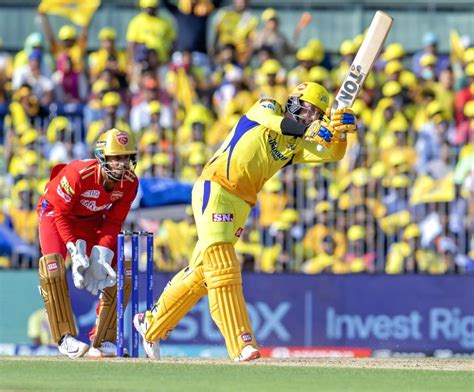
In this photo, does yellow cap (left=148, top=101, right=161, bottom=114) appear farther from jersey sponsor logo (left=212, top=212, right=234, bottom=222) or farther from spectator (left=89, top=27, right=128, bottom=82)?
jersey sponsor logo (left=212, top=212, right=234, bottom=222)

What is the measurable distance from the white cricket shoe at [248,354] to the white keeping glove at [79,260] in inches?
61.0

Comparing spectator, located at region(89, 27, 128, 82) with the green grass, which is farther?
spectator, located at region(89, 27, 128, 82)

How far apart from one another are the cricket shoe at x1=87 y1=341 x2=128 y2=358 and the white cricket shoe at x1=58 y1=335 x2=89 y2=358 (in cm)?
24

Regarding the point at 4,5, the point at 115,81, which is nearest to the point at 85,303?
the point at 115,81

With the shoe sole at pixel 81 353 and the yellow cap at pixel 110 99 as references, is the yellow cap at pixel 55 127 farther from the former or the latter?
the shoe sole at pixel 81 353

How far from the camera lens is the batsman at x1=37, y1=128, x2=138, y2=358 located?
11.9 meters

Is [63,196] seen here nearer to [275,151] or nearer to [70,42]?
[275,151]

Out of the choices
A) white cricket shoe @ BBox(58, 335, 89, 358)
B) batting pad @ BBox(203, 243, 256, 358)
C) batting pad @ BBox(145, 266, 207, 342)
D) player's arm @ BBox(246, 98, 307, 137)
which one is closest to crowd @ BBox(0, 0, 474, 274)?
white cricket shoe @ BBox(58, 335, 89, 358)

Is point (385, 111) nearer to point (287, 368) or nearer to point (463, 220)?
point (463, 220)

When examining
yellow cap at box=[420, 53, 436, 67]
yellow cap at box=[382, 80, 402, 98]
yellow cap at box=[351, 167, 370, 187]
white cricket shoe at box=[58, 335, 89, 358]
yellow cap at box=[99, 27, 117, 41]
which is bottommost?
white cricket shoe at box=[58, 335, 89, 358]

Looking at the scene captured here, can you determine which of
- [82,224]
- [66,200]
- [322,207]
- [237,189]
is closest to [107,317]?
[82,224]

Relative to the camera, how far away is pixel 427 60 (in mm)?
18266

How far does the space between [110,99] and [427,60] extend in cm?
411

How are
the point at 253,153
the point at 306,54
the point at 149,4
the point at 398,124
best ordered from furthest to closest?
the point at 149,4 → the point at 306,54 → the point at 398,124 → the point at 253,153
